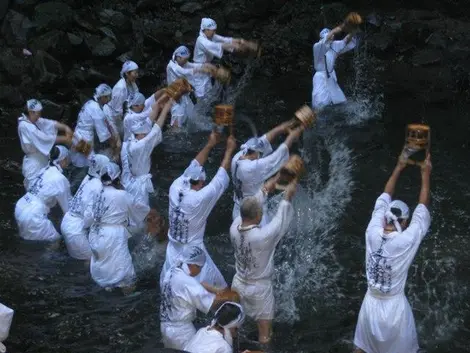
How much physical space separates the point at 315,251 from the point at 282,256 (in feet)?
1.35

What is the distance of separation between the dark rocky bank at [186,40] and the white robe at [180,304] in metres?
7.63

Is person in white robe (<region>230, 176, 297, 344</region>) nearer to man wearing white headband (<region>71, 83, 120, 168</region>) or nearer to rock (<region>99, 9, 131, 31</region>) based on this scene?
man wearing white headband (<region>71, 83, 120, 168</region>)

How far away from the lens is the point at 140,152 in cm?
1018

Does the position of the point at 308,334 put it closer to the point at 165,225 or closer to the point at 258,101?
the point at 165,225

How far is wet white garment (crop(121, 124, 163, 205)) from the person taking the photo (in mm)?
10156

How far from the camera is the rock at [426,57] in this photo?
54.4ft

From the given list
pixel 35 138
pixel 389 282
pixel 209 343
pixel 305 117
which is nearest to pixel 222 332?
pixel 209 343

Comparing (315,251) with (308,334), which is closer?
(308,334)

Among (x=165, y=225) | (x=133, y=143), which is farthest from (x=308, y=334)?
(x=133, y=143)

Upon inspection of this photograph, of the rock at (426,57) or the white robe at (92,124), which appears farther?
the rock at (426,57)

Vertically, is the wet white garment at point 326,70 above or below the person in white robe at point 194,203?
above

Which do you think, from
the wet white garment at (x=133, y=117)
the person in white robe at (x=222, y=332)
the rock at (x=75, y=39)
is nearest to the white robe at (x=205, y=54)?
the rock at (x=75, y=39)

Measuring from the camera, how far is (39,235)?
1038 centimetres

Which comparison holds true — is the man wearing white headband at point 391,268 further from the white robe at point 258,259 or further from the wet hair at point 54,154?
the wet hair at point 54,154
